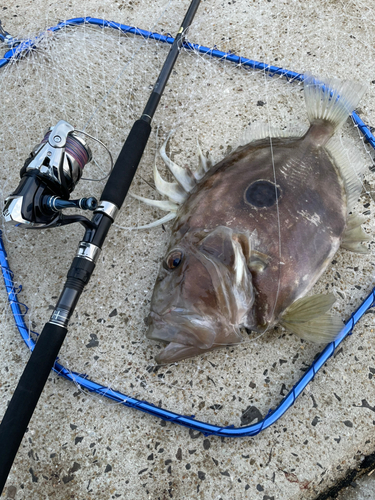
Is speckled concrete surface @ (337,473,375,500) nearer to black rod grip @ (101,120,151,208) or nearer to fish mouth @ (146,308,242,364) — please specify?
fish mouth @ (146,308,242,364)

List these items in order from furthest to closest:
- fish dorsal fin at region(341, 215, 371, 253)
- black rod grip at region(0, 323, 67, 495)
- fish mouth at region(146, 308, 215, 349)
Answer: fish dorsal fin at region(341, 215, 371, 253) → fish mouth at region(146, 308, 215, 349) → black rod grip at region(0, 323, 67, 495)

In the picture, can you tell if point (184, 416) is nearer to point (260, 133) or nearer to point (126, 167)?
point (126, 167)

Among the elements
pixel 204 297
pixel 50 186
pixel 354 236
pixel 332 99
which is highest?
pixel 332 99

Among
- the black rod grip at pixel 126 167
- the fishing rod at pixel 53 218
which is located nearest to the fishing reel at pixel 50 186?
the fishing rod at pixel 53 218

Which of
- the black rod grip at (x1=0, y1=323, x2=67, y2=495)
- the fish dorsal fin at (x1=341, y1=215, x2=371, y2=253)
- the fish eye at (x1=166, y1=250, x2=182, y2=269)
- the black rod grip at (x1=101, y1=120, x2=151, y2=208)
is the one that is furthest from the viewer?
the fish dorsal fin at (x1=341, y1=215, x2=371, y2=253)

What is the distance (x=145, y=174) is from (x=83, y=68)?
886 millimetres

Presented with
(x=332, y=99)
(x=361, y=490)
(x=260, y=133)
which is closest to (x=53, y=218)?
(x=260, y=133)

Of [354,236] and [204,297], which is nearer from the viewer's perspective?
[204,297]

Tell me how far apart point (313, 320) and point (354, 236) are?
53 centimetres

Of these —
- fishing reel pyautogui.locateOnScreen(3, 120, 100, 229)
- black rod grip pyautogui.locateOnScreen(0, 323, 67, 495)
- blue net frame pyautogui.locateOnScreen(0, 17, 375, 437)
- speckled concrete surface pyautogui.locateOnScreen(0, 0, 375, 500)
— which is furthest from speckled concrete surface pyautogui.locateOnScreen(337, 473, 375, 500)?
fishing reel pyautogui.locateOnScreen(3, 120, 100, 229)

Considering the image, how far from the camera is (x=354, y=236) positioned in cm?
191

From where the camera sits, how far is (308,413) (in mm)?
1765

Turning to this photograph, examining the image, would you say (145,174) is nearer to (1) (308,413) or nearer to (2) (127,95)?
(2) (127,95)

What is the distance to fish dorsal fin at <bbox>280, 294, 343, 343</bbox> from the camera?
5.51 feet
